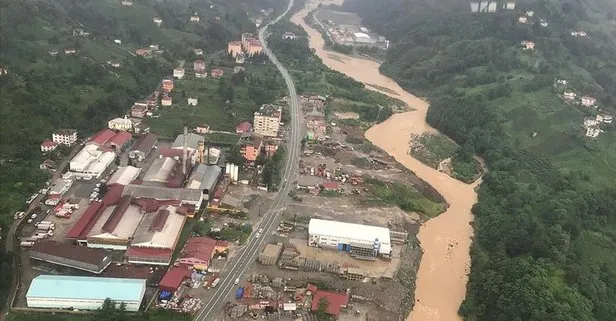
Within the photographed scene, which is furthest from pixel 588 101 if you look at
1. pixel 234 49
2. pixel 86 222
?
pixel 86 222

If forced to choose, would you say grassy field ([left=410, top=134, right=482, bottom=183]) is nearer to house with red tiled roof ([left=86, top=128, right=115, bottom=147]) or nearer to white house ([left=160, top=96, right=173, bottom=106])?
white house ([left=160, top=96, right=173, bottom=106])

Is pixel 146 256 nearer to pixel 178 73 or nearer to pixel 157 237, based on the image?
pixel 157 237

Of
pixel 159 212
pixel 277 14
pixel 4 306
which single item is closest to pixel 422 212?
pixel 159 212

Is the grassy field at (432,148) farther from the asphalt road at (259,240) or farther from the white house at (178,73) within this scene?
the white house at (178,73)

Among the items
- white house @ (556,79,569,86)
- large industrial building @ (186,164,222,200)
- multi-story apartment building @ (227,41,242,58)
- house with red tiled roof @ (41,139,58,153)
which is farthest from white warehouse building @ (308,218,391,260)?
multi-story apartment building @ (227,41,242,58)

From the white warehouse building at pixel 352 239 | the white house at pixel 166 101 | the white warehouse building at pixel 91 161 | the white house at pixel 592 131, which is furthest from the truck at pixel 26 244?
the white house at pixel 592 131

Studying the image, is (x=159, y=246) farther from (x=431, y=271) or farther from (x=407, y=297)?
(x=431, y=271)
